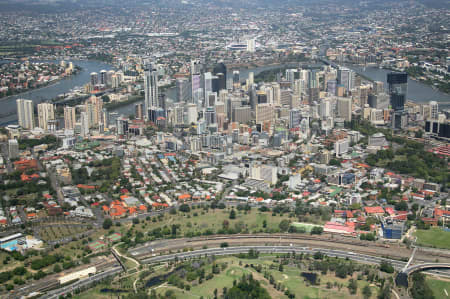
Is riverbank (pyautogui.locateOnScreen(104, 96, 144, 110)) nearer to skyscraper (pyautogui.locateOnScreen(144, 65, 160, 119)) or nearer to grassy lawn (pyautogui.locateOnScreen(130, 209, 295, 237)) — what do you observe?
skyscraper (pyautogui.locateOnScreen(144, 65, 160, 119))

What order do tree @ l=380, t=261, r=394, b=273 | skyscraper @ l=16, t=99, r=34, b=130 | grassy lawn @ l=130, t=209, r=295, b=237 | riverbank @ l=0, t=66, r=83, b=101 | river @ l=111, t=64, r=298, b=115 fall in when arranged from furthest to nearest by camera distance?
riverbank @ l=0, t=66, r=83, b=101
river @ l=111, t=64, r=298, b=115
skyscraper @ l=16, t=99, r=34, b=130
grassy lawn @ l=130, t=209, r=295, b=237
tree @ l=380, t=261, r=394, b=273

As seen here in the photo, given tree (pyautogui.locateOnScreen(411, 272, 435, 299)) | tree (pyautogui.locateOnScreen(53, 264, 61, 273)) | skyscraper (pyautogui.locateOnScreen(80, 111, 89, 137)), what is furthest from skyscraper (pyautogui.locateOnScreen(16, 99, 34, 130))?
tree (pyautogui.locateOnScreen(411, 272, 435, 299))

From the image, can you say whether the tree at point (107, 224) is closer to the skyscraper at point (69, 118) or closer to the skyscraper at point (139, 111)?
the skyscraper at point (69, 118)

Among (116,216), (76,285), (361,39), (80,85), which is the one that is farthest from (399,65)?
(76,285)

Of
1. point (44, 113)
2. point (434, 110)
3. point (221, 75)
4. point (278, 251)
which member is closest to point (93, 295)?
point (278, 251)

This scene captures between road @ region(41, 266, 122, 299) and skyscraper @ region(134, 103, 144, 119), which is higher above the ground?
skyscraper @ region(134, 103, 144, 119)

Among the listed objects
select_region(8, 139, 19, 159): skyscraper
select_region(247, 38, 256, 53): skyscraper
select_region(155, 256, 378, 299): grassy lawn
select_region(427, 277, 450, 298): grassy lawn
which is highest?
select_region(247, 38, 256, 53): skyscraper

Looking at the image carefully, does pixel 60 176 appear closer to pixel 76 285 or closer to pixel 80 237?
pixel 80 237
